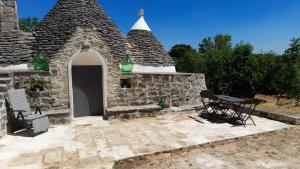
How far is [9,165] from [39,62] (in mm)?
4816

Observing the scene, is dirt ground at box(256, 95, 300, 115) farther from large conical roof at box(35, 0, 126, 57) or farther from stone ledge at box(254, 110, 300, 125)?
large conical roof at box(35, 0, 126, 57)

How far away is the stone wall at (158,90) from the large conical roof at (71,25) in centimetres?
151

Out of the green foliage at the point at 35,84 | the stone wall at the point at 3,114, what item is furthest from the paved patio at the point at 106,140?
the green foliage at the point at 35,84

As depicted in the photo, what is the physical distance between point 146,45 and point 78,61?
4.01 metres

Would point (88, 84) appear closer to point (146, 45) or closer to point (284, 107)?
point (146, 45)

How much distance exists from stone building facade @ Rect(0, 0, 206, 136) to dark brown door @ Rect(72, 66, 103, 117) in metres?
0.06

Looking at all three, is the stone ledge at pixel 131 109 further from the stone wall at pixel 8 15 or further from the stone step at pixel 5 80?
the stone wall at pixel 8 15

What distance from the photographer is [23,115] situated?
716 cm

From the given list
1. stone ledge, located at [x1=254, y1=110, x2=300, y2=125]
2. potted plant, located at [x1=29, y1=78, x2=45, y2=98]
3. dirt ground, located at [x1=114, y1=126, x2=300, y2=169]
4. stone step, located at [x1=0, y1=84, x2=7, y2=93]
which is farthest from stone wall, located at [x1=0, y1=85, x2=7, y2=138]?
stone ledge, located at [x1=254, y1=110, x2=300, y2=125]

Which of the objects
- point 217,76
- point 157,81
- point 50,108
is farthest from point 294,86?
point 50,108

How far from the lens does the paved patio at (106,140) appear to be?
16.4 ft

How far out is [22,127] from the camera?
776cm

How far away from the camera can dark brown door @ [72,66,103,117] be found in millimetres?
9305

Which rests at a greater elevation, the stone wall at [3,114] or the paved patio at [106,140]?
the stone wall at [3,114]
